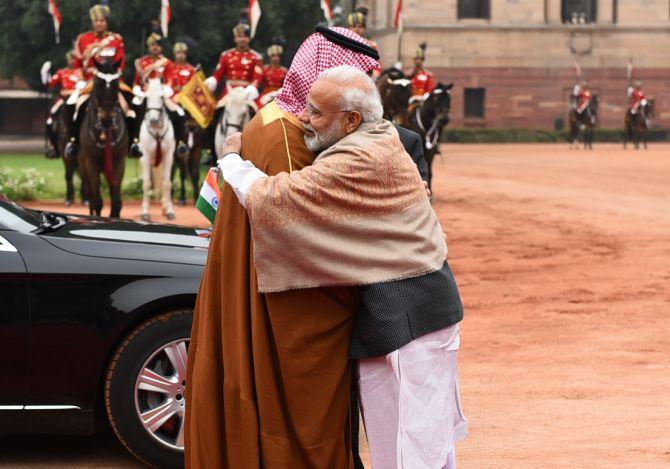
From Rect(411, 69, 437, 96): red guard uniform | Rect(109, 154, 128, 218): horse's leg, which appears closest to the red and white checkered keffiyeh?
Rect(109, 154, 128, 218): horse's leg

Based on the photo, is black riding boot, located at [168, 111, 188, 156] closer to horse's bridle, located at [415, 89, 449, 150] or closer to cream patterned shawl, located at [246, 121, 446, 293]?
horse's bridle, located at [415, 89, 449, 150]

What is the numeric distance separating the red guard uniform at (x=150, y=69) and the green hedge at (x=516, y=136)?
1406 inches

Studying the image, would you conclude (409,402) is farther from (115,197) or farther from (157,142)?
(157,142)

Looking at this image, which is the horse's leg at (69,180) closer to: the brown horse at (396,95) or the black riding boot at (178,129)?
the black riding boot at (178,129)

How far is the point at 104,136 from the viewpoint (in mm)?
16047

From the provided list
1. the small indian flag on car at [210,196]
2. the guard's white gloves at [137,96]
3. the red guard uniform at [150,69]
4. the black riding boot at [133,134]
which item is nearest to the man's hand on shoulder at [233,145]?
the small indian flag on car at [210,196]

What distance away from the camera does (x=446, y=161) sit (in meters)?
39.2

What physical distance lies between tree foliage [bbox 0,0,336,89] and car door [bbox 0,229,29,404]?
34.8 m

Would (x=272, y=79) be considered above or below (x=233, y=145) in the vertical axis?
below

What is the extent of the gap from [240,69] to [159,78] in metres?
1.35

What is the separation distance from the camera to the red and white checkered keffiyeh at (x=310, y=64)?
4.58 m

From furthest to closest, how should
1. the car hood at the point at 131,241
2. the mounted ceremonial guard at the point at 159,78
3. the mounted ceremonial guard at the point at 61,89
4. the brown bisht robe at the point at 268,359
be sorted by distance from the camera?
the mounted ceremonial guard at the point at 61,89 < the mounted ceremonial guard at the point at 159,78 < the car hood at the point at 131,241 < the brown bisht robe at the point at 268,359

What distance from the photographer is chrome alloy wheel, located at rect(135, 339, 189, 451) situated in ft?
19.3

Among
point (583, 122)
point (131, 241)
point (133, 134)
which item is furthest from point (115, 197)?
point (583, 122)
